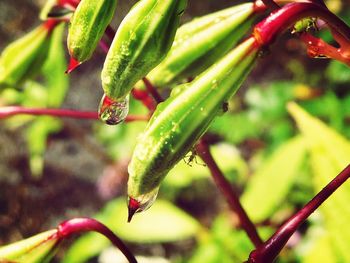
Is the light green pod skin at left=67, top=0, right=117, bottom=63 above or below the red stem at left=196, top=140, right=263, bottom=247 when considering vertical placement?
above

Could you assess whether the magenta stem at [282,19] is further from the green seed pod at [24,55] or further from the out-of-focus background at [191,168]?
the out-of-focus background at [191,168]

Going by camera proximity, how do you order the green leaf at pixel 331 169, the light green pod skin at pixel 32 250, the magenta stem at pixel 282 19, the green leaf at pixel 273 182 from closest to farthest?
the magenta stem at pixel 282 19
the light green pod skin at pixel 32 250
the green leaf at pixel 331 169
the green leaf at pixel 273 182

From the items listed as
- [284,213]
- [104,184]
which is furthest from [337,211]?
[104,184]

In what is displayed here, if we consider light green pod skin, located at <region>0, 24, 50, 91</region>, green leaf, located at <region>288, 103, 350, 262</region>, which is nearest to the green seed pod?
light green pod skin, located at <region>0, 24, 50, 91</region>

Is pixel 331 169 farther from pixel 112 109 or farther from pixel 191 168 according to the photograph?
pixel 191 168

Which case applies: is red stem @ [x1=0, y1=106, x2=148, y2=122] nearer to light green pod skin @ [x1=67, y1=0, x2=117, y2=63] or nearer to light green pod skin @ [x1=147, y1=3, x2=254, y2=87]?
light green pod skin @ [x1=147, y1=3, x2=254, y2=87]

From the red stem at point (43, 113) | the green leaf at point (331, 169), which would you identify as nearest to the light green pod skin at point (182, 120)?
the red stem at point (43, 113)
